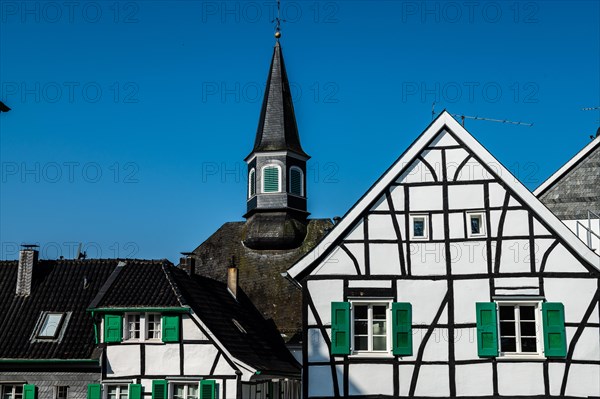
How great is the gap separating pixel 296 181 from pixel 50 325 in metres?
18.6

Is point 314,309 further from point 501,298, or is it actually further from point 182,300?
point 182,300

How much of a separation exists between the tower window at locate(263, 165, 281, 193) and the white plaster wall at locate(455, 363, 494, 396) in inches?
982

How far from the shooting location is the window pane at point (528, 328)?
2209cm

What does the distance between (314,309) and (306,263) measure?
110 centimetres

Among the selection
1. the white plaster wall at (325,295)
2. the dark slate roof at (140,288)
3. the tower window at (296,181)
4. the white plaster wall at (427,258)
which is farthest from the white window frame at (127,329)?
the tower window at (296,181)

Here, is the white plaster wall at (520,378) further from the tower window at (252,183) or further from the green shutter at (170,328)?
the tower window at (252,183)

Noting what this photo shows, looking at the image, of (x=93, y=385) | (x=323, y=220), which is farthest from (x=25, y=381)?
(x=323, y=220)

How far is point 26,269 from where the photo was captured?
1280 inches

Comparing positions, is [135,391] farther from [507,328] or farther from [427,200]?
[507,328]

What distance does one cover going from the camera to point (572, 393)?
2147 centimetres

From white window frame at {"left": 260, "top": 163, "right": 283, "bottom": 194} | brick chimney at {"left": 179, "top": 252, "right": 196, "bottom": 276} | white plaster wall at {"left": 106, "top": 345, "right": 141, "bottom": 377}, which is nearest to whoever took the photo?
white plaster wall at {"left": 106, "top": 345, "right": 141, "bottom": 377}

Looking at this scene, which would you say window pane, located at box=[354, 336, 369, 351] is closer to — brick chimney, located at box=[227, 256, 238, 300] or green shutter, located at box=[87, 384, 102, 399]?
green shutter, located at box=[87, 384, 102, 399]

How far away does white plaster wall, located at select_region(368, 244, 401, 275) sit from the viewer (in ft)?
74.5

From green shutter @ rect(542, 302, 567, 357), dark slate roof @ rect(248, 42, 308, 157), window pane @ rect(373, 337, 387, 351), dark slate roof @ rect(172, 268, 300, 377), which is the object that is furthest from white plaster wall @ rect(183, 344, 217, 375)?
dark slate roof @ rect(248, 42, 308, 157)
